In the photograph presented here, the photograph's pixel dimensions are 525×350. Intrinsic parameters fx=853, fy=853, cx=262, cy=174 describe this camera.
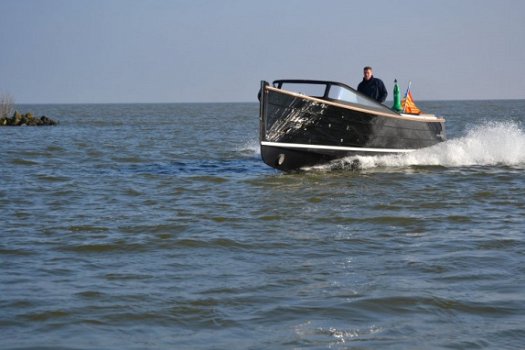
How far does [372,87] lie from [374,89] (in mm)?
58

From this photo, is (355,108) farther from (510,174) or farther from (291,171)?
(510,174)

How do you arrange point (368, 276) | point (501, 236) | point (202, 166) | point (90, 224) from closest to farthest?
point (368, 276) < point (501, 236) < point (90, 224) < point (202, 166)

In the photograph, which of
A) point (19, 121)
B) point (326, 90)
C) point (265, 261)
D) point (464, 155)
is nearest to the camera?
point (265, 261)

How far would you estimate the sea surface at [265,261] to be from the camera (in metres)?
6.02

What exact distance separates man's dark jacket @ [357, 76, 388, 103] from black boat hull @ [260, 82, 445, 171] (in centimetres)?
42

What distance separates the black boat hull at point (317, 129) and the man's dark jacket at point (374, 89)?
0.42 m

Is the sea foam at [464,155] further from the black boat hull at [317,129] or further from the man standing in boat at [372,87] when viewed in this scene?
the man standing in boat at [372,87]

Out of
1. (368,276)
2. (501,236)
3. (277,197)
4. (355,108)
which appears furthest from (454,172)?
(368,276)

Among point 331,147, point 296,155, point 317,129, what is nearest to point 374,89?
point 331,147

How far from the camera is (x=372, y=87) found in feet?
55.1

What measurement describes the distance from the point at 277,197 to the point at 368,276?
5.62 m

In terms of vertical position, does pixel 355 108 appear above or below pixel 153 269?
above

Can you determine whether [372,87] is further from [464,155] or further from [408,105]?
[464,155]

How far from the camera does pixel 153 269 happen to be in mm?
7961
